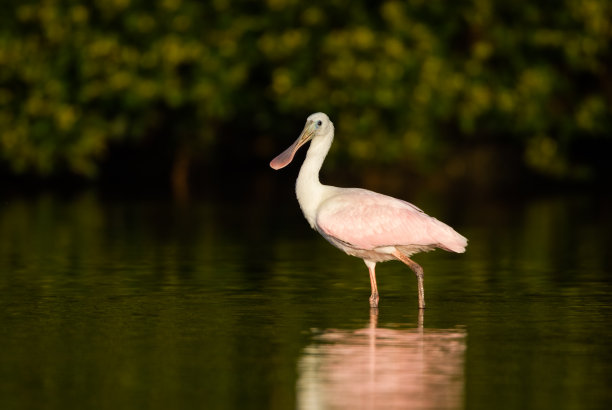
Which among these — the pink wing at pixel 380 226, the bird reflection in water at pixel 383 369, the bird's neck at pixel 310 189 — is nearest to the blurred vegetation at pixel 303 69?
the bird's neck at pixel 310 189

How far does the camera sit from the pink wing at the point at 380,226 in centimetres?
1454

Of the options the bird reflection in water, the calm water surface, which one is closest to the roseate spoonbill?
the calm water surface

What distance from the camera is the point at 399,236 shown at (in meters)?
14.6

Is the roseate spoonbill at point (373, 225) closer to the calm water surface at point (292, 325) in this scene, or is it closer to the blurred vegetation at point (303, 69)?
the calm water surface at point (292, 325)

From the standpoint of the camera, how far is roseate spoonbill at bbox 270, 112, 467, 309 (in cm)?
1455

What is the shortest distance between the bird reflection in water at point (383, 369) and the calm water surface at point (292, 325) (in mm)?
17

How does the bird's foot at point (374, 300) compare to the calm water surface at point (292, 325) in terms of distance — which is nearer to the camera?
the calm water surface at point (292, 325)

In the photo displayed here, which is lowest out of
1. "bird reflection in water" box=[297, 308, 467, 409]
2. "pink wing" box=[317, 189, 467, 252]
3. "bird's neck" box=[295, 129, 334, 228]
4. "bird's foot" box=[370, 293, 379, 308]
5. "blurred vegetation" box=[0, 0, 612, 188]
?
"bird reflection in water" box=[297, 308, 467, 409]

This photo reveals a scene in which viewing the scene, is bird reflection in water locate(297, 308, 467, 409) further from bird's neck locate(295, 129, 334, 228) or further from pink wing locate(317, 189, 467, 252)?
bird's neck locate(295, 129, 334, 228)

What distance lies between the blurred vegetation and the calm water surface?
50.5 ft

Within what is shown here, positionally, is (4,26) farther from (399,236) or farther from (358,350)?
(358,350)

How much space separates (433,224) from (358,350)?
316cm

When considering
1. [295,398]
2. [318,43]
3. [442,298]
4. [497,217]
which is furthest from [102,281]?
[318,43]

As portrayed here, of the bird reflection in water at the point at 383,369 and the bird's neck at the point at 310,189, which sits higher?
the bird's neck at the point at 310,189
